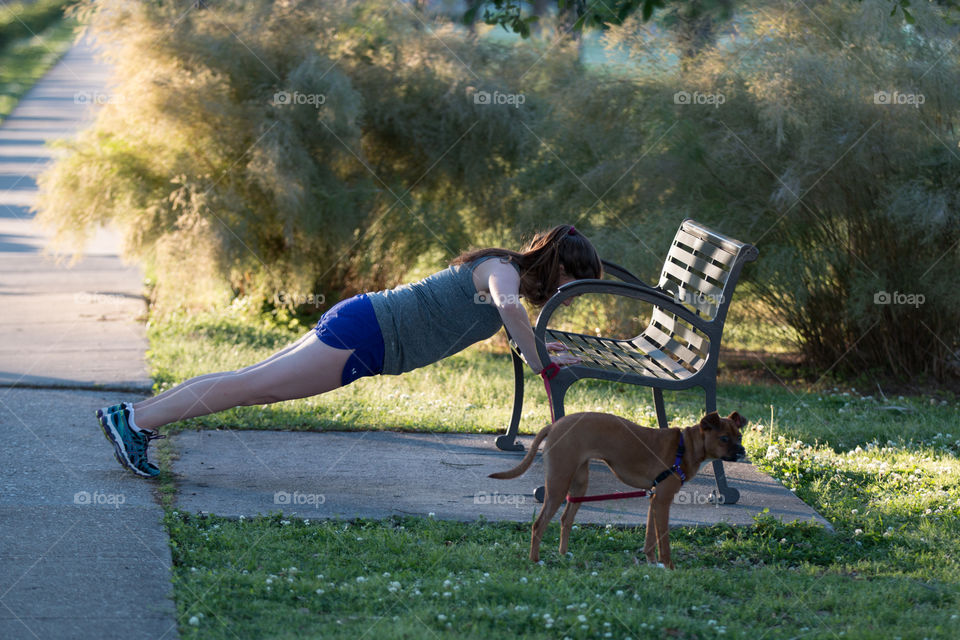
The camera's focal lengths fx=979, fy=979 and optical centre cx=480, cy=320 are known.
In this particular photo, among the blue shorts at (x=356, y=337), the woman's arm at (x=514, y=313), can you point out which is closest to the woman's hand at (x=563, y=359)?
the woman's arm at (x=514, y=313)

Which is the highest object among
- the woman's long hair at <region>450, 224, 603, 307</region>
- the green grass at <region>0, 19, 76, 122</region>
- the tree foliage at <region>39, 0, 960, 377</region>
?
the green grass at <region>0, 19, 76, 122</region>

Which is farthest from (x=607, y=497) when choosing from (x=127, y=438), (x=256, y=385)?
(x=127, y=438)

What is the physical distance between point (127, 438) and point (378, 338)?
41.5 inches

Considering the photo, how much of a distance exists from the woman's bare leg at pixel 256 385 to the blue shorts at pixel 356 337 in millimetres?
28

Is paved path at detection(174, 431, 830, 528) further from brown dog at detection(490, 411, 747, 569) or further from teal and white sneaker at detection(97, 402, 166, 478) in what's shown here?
brown dog at detection(490, 411, 747, 569)

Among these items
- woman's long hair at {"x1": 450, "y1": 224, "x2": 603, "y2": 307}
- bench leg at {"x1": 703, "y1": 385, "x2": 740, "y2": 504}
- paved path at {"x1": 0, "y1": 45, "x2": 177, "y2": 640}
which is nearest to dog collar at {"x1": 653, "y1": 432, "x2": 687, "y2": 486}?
bench leg at {"x1": 703, "y1": 385, "x2": 740, "y2": 504}

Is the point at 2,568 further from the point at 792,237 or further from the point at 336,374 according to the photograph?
the point at 792,237

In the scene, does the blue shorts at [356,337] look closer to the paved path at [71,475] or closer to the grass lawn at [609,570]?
the grass lawn at [609,570]

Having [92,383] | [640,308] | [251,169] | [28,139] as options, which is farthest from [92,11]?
[28,139]

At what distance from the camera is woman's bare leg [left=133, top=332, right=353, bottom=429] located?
3.84 meters

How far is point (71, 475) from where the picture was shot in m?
3.85

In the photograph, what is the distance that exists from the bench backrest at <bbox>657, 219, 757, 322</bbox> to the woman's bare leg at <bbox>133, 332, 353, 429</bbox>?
153cm

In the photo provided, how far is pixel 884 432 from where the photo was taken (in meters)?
5.09

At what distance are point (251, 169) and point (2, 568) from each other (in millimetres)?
4020
